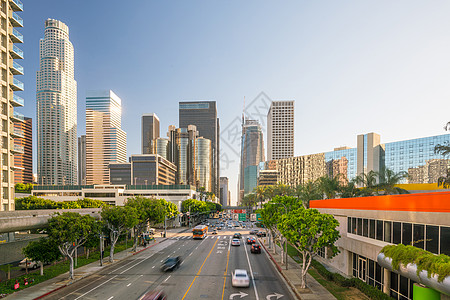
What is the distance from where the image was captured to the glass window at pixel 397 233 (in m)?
22.7

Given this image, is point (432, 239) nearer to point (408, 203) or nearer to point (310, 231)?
point (408, 203)

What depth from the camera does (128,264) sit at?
135ft

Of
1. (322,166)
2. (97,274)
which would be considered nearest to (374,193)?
(97,274)

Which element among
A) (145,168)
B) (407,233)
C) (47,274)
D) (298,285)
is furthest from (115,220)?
(145,168)

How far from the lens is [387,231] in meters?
24.7

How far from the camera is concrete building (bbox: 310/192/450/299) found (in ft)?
61.5

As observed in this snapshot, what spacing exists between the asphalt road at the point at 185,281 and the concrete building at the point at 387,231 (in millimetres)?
8854

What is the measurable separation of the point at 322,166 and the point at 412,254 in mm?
168038

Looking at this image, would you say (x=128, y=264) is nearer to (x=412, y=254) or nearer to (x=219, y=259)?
(x=219, y=259)

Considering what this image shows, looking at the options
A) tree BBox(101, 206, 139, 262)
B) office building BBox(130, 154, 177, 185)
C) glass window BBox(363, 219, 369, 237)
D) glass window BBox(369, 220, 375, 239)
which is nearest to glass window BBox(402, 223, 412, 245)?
glass window BBox(369, 220, 375, 239)

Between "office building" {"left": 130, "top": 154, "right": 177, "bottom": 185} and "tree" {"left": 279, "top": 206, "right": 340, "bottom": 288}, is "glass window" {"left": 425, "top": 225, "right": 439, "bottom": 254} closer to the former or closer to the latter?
"tree" {"left": 279, "top": 206, "right": 340, "bottom": 288}

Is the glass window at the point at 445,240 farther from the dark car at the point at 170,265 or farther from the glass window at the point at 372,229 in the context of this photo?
the dark car at the point at 170,265

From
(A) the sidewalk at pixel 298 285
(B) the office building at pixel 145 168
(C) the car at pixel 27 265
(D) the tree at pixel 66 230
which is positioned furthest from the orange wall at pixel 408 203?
(B) the office building at pixel 145 168

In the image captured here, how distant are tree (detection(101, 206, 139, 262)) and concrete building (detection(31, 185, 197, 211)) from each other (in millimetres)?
76087
